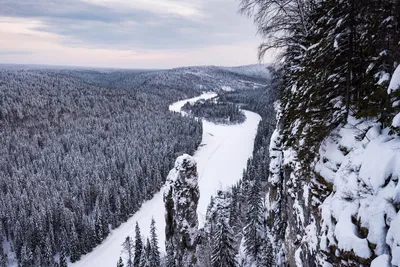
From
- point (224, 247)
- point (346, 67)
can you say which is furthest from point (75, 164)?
point (346, 67)

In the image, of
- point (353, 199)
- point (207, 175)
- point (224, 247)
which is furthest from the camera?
point (207, 175)

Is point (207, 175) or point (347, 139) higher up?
point (347, 139)

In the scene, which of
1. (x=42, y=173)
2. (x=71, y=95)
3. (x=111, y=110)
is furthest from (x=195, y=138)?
(x=71, y=95)

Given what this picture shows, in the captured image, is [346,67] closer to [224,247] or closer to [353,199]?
[353,199]

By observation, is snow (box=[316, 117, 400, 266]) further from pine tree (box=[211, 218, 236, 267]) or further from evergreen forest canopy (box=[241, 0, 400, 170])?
pine tree (box=[211, 218, 236, 267])

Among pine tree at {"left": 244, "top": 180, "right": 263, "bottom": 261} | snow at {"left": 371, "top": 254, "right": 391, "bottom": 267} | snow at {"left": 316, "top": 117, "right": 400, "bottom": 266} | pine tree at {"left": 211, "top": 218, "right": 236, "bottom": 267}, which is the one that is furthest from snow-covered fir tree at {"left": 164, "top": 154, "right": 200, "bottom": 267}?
snow at {"left": 371, "top": 254, "right": 391, "bottom": 267}
